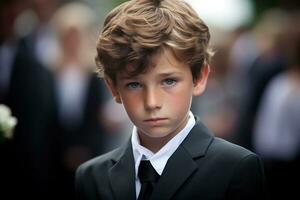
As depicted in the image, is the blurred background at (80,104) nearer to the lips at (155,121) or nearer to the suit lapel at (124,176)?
the suit lapel at (124,176)

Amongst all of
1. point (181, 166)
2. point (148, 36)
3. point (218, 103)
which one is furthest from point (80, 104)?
point (148, 36)

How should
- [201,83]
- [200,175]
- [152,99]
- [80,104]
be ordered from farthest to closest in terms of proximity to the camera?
[80,104] → [201,83] → [200,175] → [152,99]

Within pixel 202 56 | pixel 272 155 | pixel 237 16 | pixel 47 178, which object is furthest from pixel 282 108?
pixel 237 16

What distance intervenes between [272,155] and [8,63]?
7.79 feet

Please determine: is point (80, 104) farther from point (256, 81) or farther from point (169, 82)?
point (169, 82)

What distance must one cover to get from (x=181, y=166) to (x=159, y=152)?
0.11 m

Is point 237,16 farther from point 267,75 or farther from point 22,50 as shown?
point 22,50

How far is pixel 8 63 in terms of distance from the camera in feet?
26.4

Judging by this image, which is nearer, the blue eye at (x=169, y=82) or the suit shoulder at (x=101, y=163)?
the blue eye at (x=169, y=82)

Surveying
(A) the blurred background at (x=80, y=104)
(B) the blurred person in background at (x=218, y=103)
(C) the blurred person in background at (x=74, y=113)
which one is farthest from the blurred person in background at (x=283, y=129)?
(C) the blurred person in background at (x=74, y=113)

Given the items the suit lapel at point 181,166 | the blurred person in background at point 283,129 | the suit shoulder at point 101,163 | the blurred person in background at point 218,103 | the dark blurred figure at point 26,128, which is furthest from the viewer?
the blurred person in background at point 218,103

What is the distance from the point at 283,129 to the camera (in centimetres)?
793

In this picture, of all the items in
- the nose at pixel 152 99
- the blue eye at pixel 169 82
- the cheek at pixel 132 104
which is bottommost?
the cheek at pixel 132 104

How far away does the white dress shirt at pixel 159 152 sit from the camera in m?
3.85
